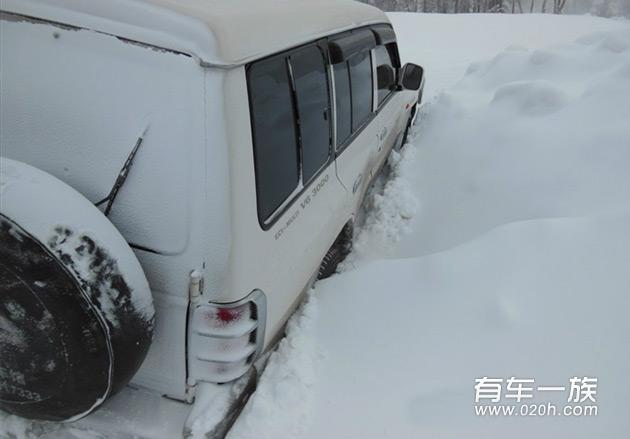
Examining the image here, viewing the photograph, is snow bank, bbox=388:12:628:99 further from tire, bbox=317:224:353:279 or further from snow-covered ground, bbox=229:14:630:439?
tire, bbox=317:224:353:279

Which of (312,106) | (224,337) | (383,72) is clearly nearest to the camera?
(224,337)

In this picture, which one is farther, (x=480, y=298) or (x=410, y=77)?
(x=410, y=77)

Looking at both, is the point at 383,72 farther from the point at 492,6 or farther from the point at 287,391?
the point at 492,6

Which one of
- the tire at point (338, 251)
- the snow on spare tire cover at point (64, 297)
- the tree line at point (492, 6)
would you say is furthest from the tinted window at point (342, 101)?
the tree line at point (492, 6)

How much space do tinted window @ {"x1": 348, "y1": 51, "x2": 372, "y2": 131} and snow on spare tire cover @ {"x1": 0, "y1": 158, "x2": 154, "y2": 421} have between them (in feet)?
6.56

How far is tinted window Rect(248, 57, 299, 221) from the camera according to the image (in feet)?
6.29

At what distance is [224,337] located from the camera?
189 cm

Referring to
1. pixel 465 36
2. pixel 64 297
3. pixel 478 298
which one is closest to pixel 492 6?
pixel 465 36

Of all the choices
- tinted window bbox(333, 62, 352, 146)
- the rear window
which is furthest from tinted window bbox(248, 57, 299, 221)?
tinted window bbox(333, 62, 352, 146)

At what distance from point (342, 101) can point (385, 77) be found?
1.49 meters

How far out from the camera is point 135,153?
172cm

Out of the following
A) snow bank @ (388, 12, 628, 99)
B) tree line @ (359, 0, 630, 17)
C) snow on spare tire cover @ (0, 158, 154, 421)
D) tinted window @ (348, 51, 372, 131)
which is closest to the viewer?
snow on spare tire cover @ (0, 158, 154, 421)

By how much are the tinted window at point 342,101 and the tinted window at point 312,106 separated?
21 cm

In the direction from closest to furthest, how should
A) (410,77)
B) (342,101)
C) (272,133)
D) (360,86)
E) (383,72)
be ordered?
(272,133) < (342,101) < (360,86) < (383,72) < (410,77)
